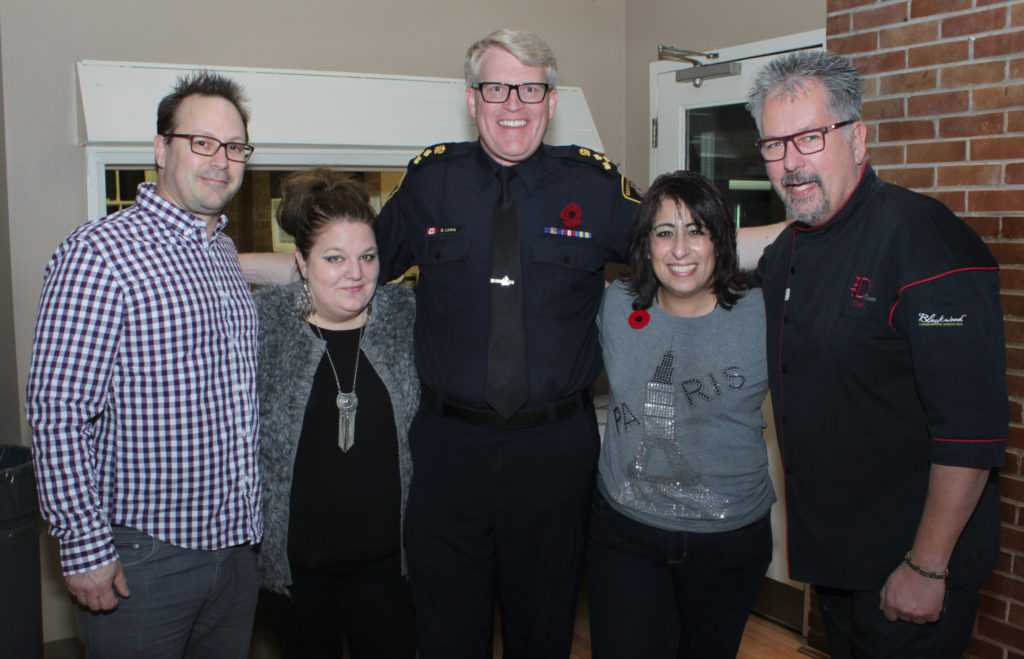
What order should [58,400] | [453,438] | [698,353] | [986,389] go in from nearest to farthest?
[986,389], [58,400], [698,353], [453,438]

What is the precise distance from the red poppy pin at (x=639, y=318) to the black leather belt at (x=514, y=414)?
0.84ft

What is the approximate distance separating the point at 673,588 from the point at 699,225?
0.86 meters

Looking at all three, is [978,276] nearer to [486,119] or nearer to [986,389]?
[986,389]

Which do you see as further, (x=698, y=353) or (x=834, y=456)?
(x=698, y=353)

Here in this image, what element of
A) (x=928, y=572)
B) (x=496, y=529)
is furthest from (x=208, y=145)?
(x=928, y=572)

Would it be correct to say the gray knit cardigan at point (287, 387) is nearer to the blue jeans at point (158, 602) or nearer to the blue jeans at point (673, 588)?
the blue jeans at point (158, 602)

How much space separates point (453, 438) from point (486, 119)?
0.83m

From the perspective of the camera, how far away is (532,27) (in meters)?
4.04

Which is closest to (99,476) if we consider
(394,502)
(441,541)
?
(394,502)

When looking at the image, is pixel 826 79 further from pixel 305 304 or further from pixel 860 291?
pixel 305 304

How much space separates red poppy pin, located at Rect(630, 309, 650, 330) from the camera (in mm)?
2049

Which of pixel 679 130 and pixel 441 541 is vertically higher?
pixel 679 130

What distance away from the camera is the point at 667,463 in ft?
6.36

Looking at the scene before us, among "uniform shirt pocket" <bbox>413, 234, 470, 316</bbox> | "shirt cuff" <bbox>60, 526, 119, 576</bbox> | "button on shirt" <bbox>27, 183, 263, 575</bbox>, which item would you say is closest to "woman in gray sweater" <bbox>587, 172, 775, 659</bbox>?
"uniform shirt pocket" <bbox>413, 234, 470, 316</bbox>
